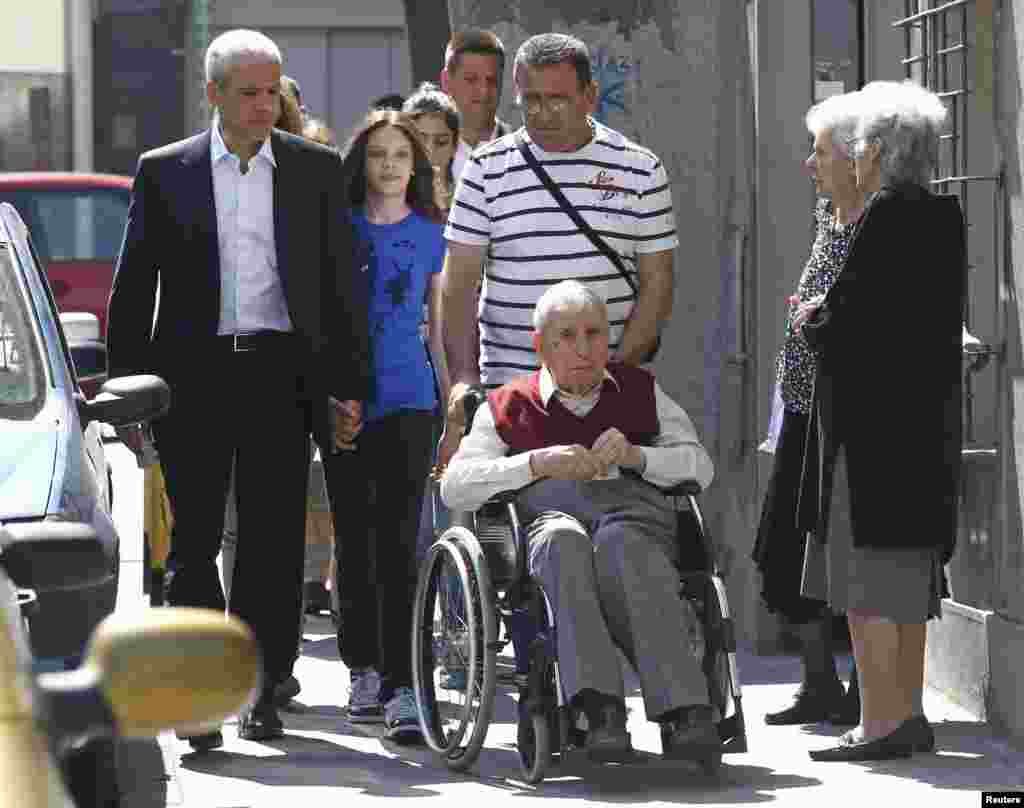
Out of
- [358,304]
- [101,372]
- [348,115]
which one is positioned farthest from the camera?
[348,115]

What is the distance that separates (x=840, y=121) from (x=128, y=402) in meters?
2.17

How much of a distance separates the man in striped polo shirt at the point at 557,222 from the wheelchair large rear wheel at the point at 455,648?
65 centimetres

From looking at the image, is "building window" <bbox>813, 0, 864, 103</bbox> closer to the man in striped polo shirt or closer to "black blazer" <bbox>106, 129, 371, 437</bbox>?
the man in striped polo shirt

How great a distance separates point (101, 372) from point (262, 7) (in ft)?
80.8

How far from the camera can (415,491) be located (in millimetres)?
8055

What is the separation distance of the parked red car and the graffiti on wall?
1304cm

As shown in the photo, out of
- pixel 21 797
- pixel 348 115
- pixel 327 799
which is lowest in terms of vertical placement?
pixel 327 799

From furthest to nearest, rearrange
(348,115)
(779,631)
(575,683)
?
(348,115) → (779,631) → (575,683)

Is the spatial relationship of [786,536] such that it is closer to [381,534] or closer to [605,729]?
[381,534]

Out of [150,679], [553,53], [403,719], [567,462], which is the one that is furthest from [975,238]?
[150,679]

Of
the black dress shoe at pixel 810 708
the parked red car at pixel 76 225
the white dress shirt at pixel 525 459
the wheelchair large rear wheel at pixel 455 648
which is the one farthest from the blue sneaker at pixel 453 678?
the parked red car at pixel 76 225

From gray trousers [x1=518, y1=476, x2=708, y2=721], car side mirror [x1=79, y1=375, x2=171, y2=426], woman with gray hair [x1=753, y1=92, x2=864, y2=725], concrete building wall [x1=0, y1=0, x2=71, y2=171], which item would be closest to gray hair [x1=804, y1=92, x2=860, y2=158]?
woman with gray hair [x1=753, y1=92, x2=864, y2=725]

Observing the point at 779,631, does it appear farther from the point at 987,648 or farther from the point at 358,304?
the point at 358,304

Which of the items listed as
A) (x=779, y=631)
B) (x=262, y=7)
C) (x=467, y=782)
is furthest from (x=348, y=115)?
(x=467, y=782)
